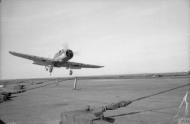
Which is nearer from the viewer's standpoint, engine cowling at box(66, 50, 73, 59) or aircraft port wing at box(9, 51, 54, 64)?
engine cowling at box(66, 50, 73, 59)

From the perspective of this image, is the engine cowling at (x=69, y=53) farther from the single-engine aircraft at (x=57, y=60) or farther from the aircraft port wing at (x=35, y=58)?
the aircraft port wing at (x=35, y=58)

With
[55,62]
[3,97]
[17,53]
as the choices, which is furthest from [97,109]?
[17,53]

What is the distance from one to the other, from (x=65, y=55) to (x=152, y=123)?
30595 millimetres

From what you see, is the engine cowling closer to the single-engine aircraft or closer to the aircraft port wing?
the single-engine aircraft

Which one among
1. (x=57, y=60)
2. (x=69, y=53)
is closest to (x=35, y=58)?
(x=57, y=60)

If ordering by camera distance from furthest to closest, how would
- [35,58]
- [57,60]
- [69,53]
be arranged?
[35,58] → [57,60] → [69,53]

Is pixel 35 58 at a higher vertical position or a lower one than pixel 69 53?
lower

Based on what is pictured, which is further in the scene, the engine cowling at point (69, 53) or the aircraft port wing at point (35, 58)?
the aircraft port wing at point (35, 58)

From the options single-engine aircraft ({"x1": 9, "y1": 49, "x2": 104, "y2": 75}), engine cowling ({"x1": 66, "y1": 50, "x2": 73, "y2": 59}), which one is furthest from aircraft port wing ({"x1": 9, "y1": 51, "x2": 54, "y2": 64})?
engine cowling ({"x1": 66, "y1": 50, "x2": 73, "y2": 59})

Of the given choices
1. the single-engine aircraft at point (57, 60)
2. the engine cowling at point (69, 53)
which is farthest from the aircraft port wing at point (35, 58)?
the engine cowling at point (69, 53)

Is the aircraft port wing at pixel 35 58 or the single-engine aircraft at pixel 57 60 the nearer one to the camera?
the single-engine aircraft at pixel 57 60

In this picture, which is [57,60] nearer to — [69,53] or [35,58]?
[69,53]

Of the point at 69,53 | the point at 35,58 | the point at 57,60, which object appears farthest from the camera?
the point at 35,58

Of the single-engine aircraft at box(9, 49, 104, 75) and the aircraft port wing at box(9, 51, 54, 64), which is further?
the aircraft port wing at box(9, 51, 54, 64)
